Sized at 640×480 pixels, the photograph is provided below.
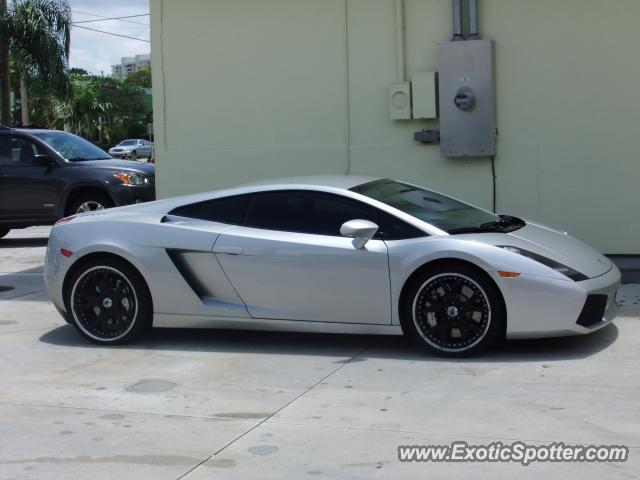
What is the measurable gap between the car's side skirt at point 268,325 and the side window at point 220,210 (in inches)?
30.2

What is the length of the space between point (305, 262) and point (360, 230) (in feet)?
1.65

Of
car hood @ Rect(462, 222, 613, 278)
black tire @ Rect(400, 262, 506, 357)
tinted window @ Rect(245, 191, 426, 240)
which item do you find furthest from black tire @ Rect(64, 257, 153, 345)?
car hood @ Rect(462, 222, 613, 278)

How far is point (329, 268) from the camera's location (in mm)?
6855

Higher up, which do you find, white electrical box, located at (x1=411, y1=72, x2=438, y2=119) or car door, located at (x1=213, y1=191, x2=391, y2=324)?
white electrical box, located at (x1=411, y1=72, x2=438, y2=119)

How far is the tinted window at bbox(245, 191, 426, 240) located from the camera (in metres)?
6.91

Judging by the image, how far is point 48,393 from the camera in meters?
6.23

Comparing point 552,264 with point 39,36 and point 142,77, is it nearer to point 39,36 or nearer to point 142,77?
point 39,36

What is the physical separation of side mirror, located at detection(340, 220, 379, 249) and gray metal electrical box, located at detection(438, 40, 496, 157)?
4.05 metres

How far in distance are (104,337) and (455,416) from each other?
321 centimetres

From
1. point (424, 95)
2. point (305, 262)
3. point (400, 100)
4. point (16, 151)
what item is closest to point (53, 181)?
point (16, 151)

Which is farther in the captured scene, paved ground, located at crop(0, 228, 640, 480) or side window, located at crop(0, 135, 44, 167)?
side window, located at crop(0, 135, 44, 167)

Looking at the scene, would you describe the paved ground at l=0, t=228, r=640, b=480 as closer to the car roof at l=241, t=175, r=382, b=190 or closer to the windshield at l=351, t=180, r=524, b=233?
the windshield at l=351, t=180, r=524, b=233

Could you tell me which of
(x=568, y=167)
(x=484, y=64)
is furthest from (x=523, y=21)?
(x=568, y=167)

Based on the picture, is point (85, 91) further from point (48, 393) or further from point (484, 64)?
point (48, 393)
